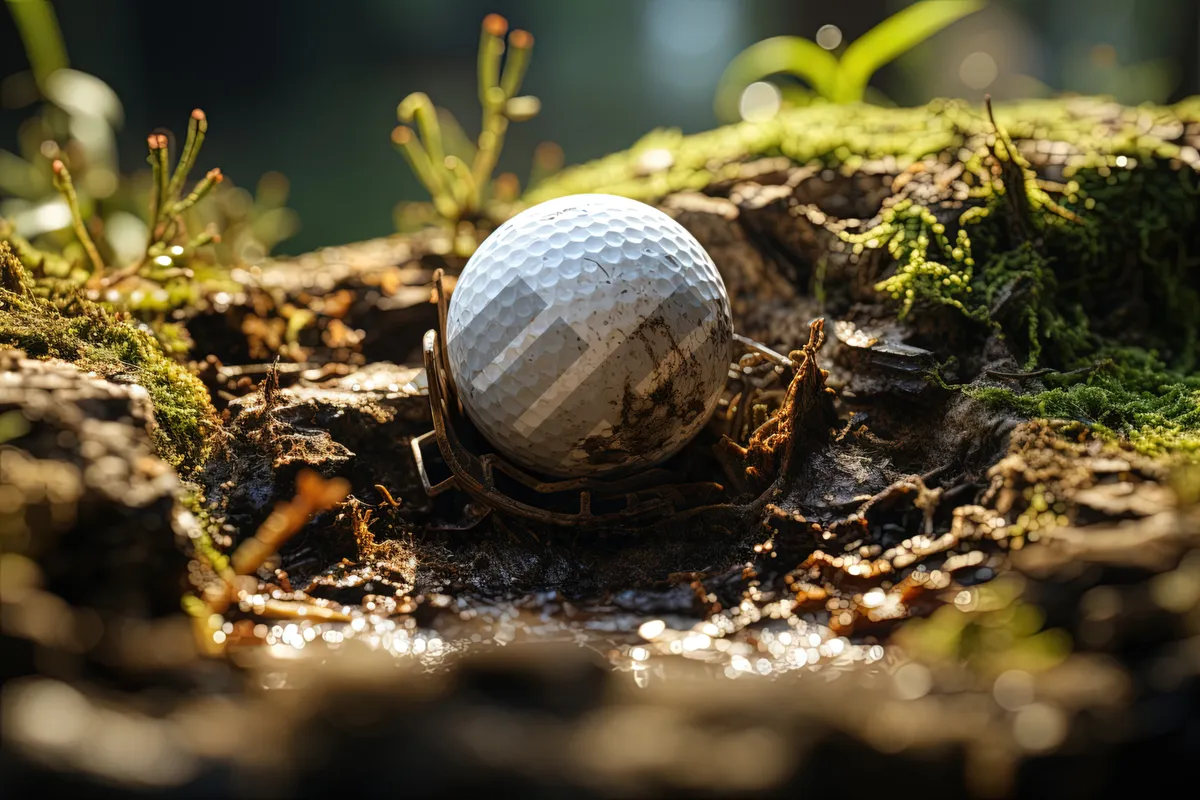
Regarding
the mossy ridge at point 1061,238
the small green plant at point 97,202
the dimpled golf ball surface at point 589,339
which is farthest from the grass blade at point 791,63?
the small green plant at point 97,202

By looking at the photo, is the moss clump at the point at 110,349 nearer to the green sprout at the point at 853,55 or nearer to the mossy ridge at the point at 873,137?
the mossy ridge at the point at 873,137

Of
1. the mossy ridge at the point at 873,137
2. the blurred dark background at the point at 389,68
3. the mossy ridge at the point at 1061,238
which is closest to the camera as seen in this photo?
the mossy ridge at the point at 1061,238

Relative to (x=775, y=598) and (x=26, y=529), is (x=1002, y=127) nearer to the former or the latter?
(x=775, y=598)

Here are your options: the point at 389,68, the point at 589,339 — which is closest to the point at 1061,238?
the point at 589,339

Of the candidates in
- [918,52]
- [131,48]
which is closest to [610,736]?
[918,52]

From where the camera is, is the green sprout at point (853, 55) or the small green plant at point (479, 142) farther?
the green sprout at point (853, 55)

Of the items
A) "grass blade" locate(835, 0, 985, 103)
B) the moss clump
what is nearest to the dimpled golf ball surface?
the moss clump
